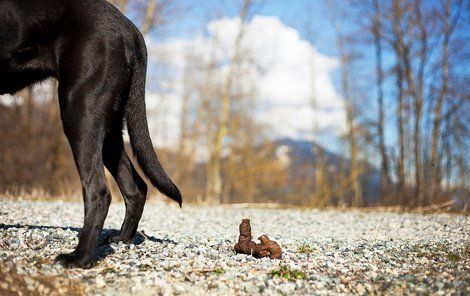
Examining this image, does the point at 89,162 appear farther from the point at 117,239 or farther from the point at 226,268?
the point at 226,268

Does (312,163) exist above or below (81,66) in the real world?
above

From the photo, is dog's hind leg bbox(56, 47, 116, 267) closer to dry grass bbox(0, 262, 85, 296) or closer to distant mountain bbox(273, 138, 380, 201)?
dry grass bbox(0, 262, 85, 296)

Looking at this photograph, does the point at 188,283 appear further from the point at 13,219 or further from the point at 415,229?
the point at 415,229

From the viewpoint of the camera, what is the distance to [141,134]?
3.84m

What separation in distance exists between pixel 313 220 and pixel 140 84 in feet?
16.0

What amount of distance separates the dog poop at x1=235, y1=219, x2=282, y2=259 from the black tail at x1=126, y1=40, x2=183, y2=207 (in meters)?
0.58

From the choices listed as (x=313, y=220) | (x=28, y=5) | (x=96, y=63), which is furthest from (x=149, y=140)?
(x=313, y=220)

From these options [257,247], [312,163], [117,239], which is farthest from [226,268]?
[312,163]

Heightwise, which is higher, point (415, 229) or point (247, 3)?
point (247, 3)

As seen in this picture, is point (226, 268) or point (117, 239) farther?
point (117, 239)

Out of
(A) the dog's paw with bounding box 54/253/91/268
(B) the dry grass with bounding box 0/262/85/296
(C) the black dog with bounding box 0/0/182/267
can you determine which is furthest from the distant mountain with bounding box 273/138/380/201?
(B) the dry grass with bounding box 0/262/85/296

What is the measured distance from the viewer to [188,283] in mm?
2848

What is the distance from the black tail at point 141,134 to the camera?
3752 mm

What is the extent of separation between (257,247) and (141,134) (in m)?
1.33
